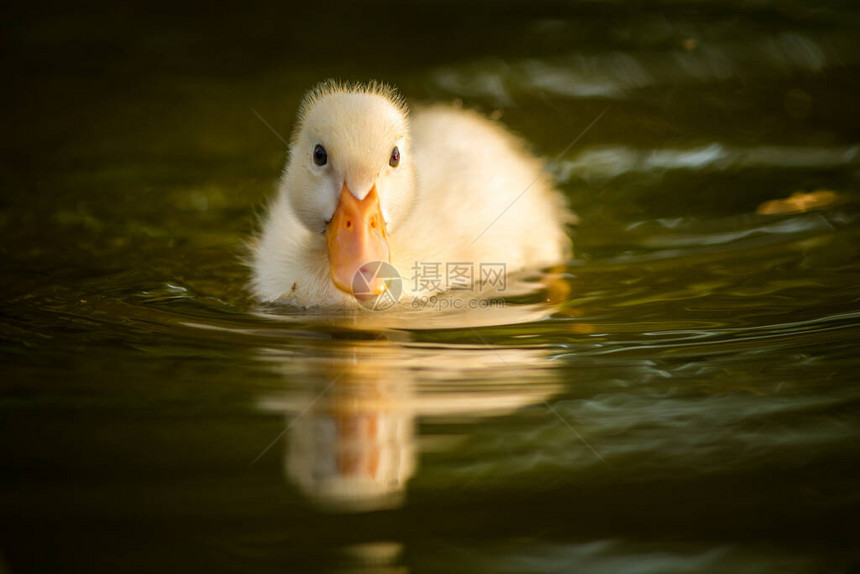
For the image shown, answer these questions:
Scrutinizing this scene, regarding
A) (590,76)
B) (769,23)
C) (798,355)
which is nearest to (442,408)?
(798,355)

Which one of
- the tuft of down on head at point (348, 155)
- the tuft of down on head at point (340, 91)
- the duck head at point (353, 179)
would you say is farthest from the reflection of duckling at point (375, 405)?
the tuft of down on head at point (340, 91)

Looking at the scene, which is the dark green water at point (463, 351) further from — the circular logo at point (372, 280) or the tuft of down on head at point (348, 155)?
the tuft of down on head at point (348, 155)

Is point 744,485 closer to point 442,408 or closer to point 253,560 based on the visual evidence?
point 442,408

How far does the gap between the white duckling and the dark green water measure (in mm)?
147

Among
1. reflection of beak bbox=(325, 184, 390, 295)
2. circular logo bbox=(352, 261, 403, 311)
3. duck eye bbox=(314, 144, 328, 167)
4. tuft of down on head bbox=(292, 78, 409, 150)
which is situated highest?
tuft of down on head bbox=(292, 78, 409, 150)

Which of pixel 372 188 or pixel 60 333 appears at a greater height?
pixel 372 188

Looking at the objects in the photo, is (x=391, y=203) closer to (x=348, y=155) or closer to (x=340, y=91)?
(x=348, y=155)

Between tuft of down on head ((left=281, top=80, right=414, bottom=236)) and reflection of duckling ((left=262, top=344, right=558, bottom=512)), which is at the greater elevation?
tuft of down on head ((left=281, top=80, right=414, bottom=236))

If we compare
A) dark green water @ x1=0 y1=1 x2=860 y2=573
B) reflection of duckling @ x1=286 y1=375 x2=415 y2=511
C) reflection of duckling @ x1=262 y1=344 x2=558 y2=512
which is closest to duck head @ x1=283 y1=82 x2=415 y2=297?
dark green water @ x1=0 y1=1 x2=860 y2=573

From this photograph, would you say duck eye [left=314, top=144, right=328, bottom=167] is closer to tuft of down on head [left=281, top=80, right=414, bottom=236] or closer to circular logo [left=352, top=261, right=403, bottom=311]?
tuft of down on head [left=281, top=80, right=414, bottom=236]

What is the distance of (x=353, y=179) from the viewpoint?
2900 mm

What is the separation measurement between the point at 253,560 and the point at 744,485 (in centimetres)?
83

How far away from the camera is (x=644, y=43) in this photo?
18.4ft

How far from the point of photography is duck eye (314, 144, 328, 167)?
2.99 m
